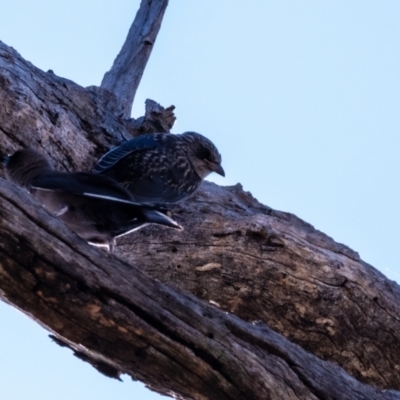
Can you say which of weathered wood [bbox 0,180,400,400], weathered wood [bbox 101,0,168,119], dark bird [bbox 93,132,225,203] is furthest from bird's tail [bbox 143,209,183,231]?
weathered wood [bbox 101,0,168,119]

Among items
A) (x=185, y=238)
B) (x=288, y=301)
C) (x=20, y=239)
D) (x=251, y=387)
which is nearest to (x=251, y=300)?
(x=288, y=301)

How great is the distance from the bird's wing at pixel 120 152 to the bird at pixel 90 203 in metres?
0.84

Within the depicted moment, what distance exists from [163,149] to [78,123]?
0.55 m

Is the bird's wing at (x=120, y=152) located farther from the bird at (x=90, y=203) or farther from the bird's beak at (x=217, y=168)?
the bird at (x=90, y=203)

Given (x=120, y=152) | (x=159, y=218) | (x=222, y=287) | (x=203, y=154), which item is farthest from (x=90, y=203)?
(x=203, y=154)

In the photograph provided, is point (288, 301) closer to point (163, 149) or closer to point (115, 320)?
point (163, 149)

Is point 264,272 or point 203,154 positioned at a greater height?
point 203,154

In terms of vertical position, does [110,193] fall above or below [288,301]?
below

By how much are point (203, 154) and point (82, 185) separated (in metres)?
1.94

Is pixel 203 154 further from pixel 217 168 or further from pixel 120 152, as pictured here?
pixel 120 152

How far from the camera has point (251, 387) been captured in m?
2.70

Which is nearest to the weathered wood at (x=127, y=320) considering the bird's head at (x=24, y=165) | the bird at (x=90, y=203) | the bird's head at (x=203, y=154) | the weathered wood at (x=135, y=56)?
the bird at (x=90, y=203)

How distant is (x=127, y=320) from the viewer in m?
2.54

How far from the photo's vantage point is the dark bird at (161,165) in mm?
4535
